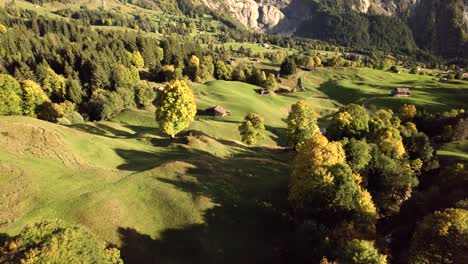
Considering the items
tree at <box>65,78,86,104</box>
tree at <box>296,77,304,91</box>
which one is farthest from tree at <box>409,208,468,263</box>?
tree at <box>296,77,304,91</box>

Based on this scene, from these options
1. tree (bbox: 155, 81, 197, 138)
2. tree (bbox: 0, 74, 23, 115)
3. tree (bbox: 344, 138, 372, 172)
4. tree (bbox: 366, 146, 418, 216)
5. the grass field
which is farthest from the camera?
tree (bbox: 0, 74, 23, 115)

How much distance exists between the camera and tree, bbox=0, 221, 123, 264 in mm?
27422

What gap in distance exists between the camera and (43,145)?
54812mm

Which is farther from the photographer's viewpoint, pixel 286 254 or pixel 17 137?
pixel 17 137

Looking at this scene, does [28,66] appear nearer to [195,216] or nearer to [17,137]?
[17,137]

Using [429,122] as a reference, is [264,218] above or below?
below

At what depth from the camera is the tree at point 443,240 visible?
111 feet

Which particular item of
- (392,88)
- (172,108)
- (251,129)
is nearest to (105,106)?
(172,108)

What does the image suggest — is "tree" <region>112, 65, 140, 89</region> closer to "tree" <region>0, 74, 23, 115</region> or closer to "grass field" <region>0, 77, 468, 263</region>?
"tree" <region>0, 74, 23, 115</region>

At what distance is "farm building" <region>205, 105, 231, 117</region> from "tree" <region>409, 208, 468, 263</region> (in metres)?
85.0

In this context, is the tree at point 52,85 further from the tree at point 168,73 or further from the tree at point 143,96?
the tree at point 168,73

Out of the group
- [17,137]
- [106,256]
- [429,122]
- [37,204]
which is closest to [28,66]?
[17,137]

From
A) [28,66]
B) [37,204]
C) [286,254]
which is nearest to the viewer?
[286,254]

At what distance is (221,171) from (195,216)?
46.2 feet
